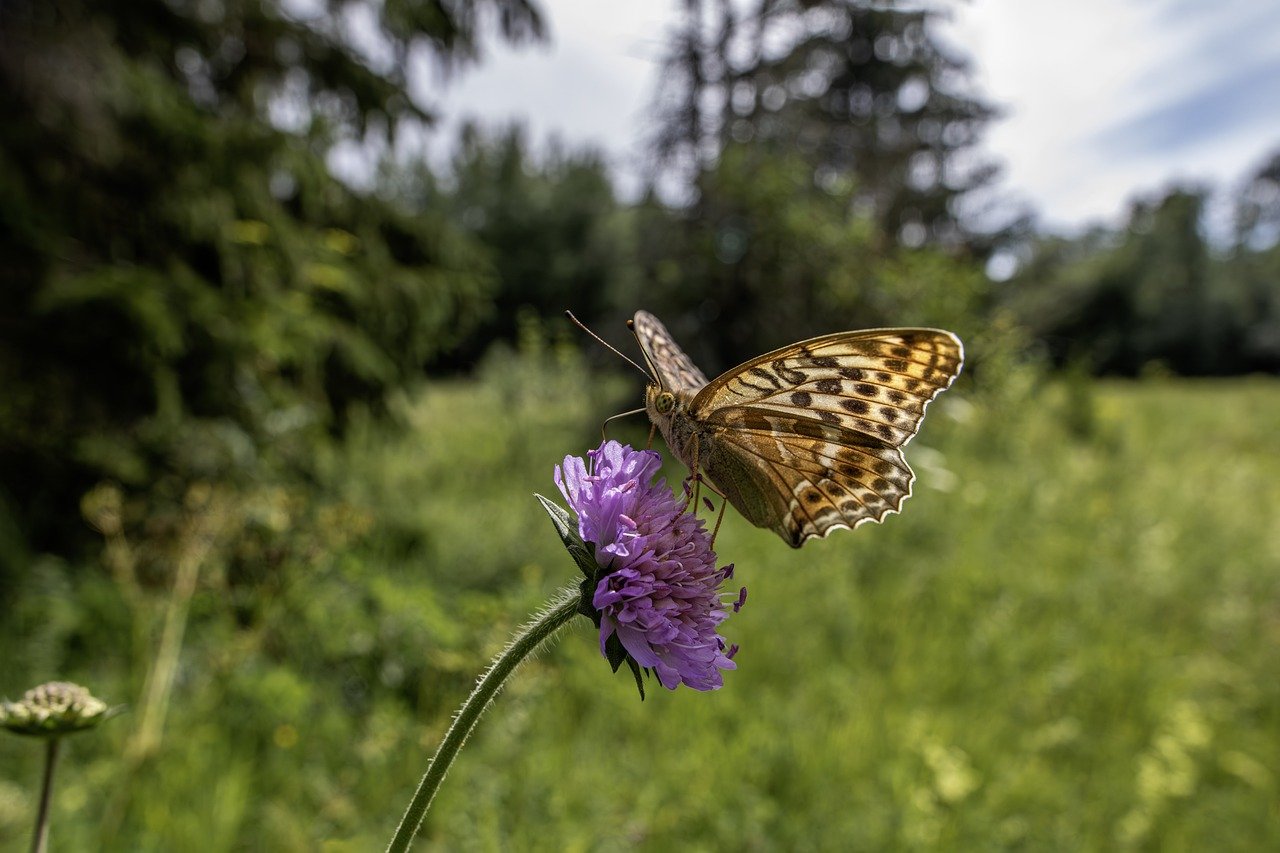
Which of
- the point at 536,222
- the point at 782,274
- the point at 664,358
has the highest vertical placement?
the point at 536,222

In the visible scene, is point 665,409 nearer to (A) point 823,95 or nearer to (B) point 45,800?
(B) point 45,800

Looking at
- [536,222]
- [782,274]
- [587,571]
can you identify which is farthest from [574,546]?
[536,222]

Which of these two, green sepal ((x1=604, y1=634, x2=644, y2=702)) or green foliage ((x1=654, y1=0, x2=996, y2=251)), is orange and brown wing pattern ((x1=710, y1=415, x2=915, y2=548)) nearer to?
green sepal ((x1=604, y1=634, x2=644, y2=702))

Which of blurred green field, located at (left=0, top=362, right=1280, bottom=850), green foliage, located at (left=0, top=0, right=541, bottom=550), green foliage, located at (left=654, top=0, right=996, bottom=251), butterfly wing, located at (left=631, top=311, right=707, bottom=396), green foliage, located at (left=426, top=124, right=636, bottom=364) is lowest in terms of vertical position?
blurred green field, located at (left=0, top=362, right=1280, bottom=850)

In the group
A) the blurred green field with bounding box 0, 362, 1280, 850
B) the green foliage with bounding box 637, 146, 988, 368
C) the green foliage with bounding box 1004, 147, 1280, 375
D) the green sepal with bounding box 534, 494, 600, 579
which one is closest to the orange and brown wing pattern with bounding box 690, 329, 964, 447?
the green sepal with bounding box 534, 494, 600, 579

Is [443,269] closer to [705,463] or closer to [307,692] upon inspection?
[307,692]

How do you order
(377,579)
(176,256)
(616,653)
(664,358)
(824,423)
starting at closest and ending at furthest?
(616,653) → (824,423) → (664,358) → (377,579) → (176,256)

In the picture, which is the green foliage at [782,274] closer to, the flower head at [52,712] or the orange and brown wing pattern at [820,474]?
the orange and brown wing pattern at [820,474]
